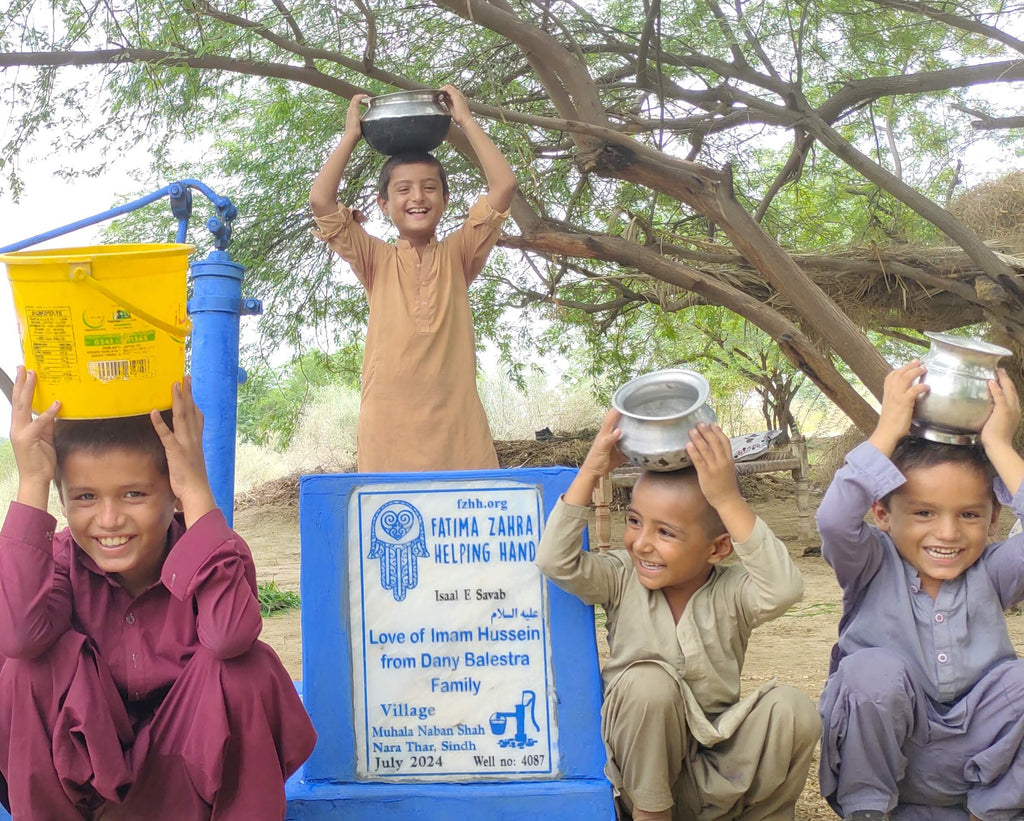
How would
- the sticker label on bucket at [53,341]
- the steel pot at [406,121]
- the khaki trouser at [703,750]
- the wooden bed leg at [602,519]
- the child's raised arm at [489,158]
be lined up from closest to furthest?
the sticker label on bucket at [53,341], the khaki trouser at [703,750], the steel pot at [406,121], the child's raised arm at [489,158], the wooden bed leg at [602,519]

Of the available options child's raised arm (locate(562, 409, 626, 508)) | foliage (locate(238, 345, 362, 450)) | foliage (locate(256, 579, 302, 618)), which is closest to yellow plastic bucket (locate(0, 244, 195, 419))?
child's raised arm (locate(562, 409, 626, 508))

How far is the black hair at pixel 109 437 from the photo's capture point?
2246 millimetres

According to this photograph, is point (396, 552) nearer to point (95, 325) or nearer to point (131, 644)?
point (131, 644)

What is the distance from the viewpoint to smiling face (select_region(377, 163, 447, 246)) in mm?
3346

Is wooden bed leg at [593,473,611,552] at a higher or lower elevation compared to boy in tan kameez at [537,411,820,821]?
lower

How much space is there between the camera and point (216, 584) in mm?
2129

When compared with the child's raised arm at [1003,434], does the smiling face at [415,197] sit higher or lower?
higher

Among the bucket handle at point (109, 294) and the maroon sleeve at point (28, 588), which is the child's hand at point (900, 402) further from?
the maroon sleeve at point (28, 588)

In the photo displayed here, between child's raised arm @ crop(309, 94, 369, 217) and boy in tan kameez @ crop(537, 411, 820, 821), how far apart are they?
1.45 meters

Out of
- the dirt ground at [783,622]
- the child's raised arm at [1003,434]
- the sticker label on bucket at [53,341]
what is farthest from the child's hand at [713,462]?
the sticker label on bucket at [53,341]

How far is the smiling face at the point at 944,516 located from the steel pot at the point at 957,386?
0.09m

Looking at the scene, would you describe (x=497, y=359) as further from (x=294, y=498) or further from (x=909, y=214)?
(x=909, y=214)

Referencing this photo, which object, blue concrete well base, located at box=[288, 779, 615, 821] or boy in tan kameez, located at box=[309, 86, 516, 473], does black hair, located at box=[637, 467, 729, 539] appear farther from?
boy in tan kameez, located at box=[309, 86, 516, 473]

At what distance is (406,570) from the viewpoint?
256 cm
